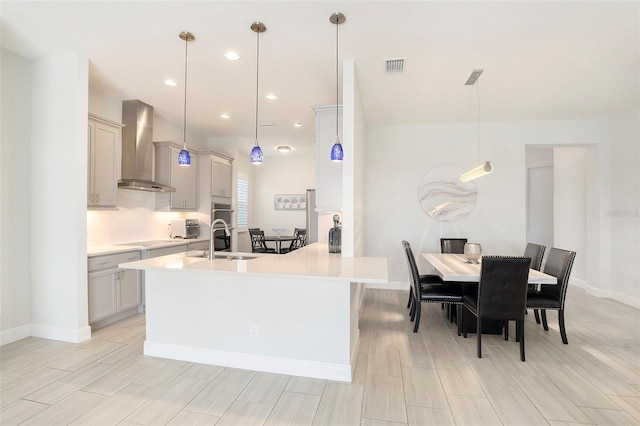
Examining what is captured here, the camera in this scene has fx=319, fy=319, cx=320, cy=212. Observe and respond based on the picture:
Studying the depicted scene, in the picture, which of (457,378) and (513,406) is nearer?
(513,406)

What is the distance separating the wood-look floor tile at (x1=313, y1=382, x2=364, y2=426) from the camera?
2004 mm

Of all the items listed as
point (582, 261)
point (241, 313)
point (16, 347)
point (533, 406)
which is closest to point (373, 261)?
point (241, 313)

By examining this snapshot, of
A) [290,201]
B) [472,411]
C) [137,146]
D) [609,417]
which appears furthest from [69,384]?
[290,201]

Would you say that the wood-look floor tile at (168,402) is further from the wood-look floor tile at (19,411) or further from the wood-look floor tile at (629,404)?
the wood-look floor tile at (629,404)

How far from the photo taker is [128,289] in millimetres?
3957

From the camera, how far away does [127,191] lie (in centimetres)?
459

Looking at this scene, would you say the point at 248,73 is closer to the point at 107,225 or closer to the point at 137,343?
the point at 107,225

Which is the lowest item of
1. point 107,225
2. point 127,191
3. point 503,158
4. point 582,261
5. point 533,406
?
point 533,406

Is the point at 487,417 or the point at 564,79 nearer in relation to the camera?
the point at 487,417

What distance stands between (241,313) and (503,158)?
4.93 meters

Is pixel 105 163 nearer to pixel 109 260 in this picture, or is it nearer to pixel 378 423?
pixel 109 260

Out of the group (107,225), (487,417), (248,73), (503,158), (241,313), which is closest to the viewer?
(487,417)

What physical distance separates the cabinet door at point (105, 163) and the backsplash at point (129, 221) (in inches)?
13.0

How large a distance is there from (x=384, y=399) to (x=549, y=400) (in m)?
1.16
